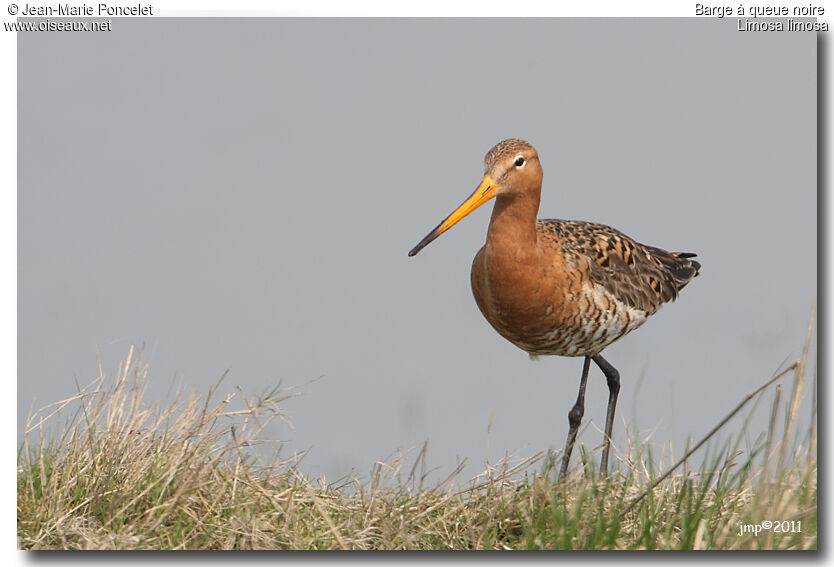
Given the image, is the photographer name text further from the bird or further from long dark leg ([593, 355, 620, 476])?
long dark leg ([593, 355, 620, 476])

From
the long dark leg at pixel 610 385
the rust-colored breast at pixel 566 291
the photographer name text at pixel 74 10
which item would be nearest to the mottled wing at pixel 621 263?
the rust-colored breast at pixel 566 291

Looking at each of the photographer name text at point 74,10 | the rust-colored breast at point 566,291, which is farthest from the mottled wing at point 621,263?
the photographer name text at point 74,10

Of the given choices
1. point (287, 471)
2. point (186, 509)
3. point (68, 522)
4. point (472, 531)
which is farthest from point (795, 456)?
point (68, 522)

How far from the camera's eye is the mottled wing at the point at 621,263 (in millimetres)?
6379

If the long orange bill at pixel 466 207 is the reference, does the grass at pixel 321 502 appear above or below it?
below

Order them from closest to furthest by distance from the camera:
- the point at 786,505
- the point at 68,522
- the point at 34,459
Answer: the point at 786,505, the point at 68,522, the point at 34,459

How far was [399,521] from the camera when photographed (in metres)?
5.47

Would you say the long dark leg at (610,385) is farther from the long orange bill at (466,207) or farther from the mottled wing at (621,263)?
the long orange bill at (466,207)

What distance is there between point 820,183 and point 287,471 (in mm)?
3231

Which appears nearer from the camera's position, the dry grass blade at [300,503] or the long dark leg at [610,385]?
the dry grass blade at [300,503]

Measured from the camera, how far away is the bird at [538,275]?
5898 millimetres

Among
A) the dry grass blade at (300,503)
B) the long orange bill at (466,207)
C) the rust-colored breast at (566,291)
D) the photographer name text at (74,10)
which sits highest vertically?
the photographer name text at (74,10)

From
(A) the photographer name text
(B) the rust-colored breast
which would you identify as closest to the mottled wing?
(B) the rust-colored breast

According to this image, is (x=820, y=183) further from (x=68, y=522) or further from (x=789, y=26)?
(x=68, y=522)
